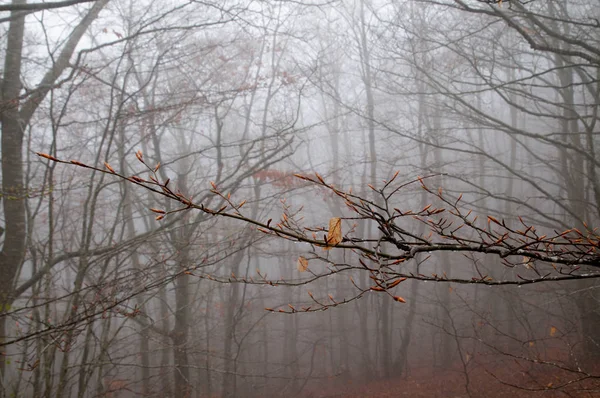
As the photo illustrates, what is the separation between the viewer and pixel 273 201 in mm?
9359

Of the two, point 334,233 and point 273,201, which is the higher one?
point 273,201

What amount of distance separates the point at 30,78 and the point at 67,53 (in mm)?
2521

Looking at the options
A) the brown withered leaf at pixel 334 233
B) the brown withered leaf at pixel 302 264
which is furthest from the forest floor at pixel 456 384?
the brown withered leaf at pixel 334 233

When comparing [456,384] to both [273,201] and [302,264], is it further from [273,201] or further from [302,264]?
[302,264]

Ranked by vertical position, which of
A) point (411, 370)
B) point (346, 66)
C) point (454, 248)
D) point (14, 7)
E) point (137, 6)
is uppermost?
point (346, 66)

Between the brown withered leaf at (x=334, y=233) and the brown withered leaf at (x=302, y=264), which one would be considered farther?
the brown withered leaf at (x=302, y=264)

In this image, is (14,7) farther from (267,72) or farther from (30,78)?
(267,72)

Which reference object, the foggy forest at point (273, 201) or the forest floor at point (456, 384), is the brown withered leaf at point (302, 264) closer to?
the foggy forest at point (273, 201)

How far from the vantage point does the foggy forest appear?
2.31 metres

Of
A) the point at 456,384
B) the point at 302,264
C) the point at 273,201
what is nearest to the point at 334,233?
the point at 302,264

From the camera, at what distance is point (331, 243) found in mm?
1085

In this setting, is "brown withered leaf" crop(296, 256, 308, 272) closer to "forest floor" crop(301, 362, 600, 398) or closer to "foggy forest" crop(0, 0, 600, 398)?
"foggy forest" crop(0, 0, 600, 398)

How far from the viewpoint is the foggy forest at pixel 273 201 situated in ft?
7.59

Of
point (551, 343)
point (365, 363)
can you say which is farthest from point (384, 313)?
point (551, 343)
